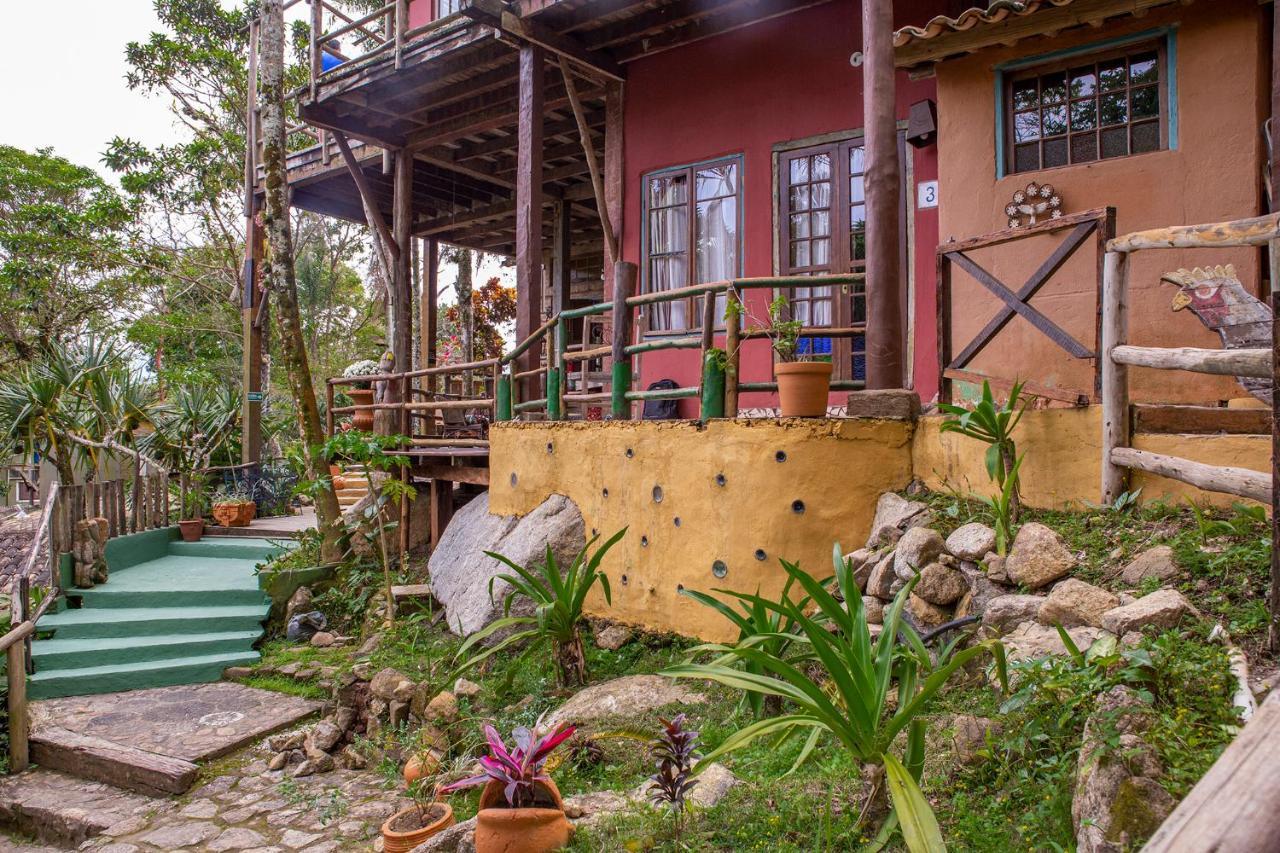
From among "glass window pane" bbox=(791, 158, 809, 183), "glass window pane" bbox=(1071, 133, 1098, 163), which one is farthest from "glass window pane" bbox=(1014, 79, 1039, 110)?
"glass window pane" bbox=(791, 158, 809, 183)

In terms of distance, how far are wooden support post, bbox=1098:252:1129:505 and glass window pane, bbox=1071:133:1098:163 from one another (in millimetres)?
2524

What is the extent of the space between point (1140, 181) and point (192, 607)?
31.3ft

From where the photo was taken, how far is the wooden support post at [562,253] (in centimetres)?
1391

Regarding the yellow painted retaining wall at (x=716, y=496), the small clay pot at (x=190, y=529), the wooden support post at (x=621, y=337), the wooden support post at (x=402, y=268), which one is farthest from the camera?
the wooden support post at (x=402, y=268)

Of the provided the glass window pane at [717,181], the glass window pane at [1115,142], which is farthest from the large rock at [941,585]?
the glass window pane at [717,181]

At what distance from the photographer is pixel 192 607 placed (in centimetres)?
897

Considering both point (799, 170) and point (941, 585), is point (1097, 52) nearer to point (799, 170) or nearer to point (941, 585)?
point (799, 170)

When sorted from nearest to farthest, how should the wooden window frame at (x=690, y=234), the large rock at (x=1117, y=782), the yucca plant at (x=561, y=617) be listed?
the large rock at (x=1117, y=782)
the yucca plant at (x=561, y=617)
the wooden window frame at (x=690, y=234)

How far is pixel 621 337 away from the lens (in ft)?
22.0

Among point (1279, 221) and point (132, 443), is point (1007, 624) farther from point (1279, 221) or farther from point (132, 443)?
point (132, 443)

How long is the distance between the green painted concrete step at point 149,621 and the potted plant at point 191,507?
2.33m

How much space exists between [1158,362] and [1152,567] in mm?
892

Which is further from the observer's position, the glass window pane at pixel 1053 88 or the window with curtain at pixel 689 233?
the window with curtain at pixel 689 233

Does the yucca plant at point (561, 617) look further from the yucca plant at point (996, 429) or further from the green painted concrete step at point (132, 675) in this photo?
the green painted concrete step at point (132, 675)
